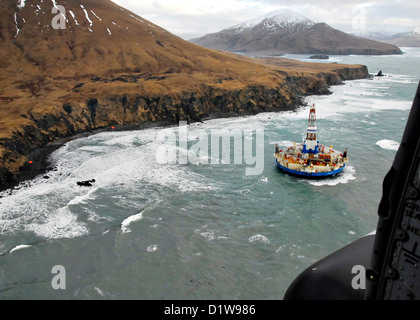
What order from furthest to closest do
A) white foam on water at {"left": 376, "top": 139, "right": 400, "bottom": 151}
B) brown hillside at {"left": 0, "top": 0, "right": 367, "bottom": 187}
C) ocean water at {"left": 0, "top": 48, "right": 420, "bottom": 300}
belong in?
brown hillside at {"left": 0, "top": 0, "right": 367, "bottom": 187} → white foam on water at {"left": 376, "top": 139, "right": 400, "bottom": 151} → ocean water at {"left": 0, "top": 48, "right": 420, "bottom": 300}

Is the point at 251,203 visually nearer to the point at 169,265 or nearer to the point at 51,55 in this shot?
the point at 169,265

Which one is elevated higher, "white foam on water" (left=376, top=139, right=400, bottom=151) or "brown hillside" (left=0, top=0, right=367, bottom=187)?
"brown hillside" (left=0, top=0, right=367, bottom=187)

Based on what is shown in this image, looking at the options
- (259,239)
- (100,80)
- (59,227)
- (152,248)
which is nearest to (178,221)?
(152,248)

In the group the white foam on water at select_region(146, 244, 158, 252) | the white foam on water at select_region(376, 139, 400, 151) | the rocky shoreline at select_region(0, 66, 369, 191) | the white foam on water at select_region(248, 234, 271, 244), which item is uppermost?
the rocky shoreline at select_region(0, 66, 369, 191)

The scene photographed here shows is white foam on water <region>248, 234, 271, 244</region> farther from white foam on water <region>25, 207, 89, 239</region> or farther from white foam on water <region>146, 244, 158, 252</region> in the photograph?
white foam on water <region>25, 207, 89, 239</region>

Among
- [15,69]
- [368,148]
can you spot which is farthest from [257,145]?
[15,69]

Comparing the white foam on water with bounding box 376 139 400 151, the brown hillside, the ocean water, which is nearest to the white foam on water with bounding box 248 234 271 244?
the ocean water

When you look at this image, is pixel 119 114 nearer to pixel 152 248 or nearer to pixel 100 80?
pixel 100 80

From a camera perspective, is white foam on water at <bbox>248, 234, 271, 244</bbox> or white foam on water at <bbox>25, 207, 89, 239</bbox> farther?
white foam on water at <bbox>25, 207, 89, 239</bbox>
